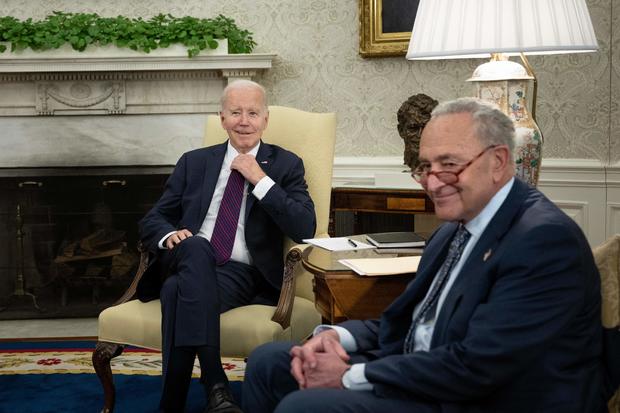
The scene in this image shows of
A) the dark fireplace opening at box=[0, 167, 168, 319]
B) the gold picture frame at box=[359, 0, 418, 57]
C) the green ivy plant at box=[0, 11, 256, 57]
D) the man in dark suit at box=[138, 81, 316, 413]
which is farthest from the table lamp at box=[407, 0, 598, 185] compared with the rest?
the dark fireplace opening at box=[0, 167, 168, 319]

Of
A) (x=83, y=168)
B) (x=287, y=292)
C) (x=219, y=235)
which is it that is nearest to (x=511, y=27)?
(x=287, y=292)

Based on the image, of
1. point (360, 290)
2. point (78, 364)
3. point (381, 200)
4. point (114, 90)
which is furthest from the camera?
point (114, 90)

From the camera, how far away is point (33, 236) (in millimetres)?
5512

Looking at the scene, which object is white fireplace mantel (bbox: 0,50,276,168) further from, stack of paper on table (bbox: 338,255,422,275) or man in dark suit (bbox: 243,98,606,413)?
man in dark suit (bbox: 243,98,606,413)

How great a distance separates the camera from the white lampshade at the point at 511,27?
2.54 m

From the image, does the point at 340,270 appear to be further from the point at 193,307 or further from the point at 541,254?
the point at 541,254

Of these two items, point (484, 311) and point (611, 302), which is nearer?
Result: point (484, 311)

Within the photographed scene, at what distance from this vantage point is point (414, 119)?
4.61 meters

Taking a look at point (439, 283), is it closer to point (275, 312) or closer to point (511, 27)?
point (511, 27)

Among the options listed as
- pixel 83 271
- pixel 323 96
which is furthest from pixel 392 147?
pixel 83 271

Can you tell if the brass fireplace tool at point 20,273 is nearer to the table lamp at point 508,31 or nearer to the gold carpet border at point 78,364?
the gold carpet border at point 78,364

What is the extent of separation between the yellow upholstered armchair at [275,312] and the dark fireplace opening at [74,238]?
1.77m

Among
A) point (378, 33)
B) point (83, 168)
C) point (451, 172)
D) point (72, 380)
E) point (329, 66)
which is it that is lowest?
point (72, 380)

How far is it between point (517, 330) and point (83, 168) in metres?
4.11
